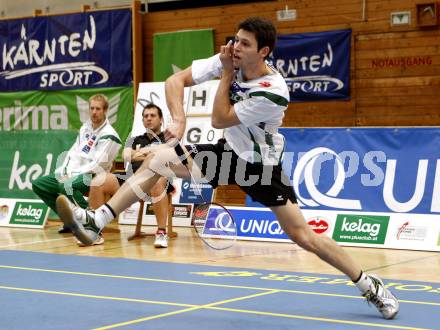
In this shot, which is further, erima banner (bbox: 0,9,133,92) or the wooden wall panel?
erima banner (bbox: 0,9,133,92)

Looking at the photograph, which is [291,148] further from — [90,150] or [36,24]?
[36,24]

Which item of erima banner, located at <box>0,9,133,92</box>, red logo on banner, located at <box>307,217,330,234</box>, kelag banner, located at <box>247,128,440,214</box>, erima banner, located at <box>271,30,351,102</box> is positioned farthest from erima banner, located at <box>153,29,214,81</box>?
red logo on banner, located at <box>307,217,330,234</box>

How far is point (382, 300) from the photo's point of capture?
584 cm

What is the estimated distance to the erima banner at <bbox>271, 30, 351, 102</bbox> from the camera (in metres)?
13.6

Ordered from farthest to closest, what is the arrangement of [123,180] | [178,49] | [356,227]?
1. [178,49]
2. [123,180]
3. [356,227]

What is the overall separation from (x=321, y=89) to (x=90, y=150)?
442 centimetres

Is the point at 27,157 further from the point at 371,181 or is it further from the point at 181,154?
the point at 181,154

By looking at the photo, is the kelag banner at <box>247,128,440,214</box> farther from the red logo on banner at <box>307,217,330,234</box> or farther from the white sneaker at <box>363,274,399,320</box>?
the white sneaker at <box>363,274,399,320</box>

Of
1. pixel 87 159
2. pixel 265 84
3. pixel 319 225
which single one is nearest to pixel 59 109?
pixel 87 159

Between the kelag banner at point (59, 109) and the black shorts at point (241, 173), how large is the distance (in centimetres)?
961

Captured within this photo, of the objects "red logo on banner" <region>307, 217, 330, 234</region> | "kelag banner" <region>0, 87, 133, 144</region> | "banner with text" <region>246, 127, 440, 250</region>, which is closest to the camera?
"banner with text" <region>246, 127, 440, 250</region>

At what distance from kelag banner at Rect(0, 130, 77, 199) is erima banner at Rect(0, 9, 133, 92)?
2330 millimetres

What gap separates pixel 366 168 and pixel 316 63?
11.2 ft

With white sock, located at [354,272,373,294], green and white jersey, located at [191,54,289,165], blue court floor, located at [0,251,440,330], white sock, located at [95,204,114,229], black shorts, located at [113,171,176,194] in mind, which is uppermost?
green and white jersey, located at [191,54,289,165]
